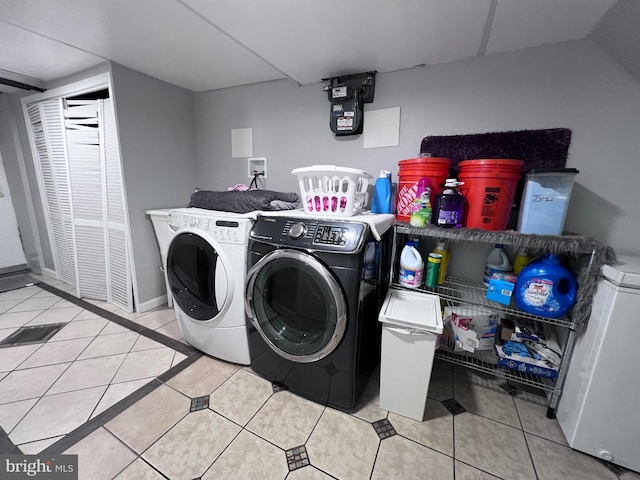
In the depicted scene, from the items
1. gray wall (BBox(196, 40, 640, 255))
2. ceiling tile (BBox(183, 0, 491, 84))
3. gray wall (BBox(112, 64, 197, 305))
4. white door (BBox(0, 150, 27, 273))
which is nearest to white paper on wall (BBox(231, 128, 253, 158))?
gray wall (BBox(196, 40, 640, 255))

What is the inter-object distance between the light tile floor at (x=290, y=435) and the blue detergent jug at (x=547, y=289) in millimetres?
611

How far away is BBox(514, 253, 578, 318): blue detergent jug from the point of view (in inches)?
45.3

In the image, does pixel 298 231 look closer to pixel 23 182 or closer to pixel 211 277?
pixel 211 277

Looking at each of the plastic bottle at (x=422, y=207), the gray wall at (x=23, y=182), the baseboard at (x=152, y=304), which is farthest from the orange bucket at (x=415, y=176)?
the gray wall at (x=23, y=182)

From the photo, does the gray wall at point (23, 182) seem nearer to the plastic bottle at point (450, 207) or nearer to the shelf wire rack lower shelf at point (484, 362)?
the plastic bottle at point (450, 207)

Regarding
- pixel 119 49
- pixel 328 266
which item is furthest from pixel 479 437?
pixel 119 49

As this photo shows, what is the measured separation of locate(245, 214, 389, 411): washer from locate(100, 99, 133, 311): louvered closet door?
4.74 ft

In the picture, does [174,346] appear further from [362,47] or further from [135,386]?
[362,47]

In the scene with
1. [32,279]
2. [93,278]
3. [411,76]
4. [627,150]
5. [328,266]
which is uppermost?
[411,76]

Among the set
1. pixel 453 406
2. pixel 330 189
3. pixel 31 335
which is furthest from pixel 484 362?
pixel 31 335

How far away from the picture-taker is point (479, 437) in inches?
45.9

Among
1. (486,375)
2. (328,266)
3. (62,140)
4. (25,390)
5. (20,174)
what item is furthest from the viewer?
(20,174)

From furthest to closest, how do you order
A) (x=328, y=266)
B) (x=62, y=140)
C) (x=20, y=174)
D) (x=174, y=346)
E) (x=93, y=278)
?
(x=20, y=174), (x=93, y=278), (x=62, y=140), (x=174, y=346), (x=328, y=266)

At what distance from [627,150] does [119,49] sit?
304cm
